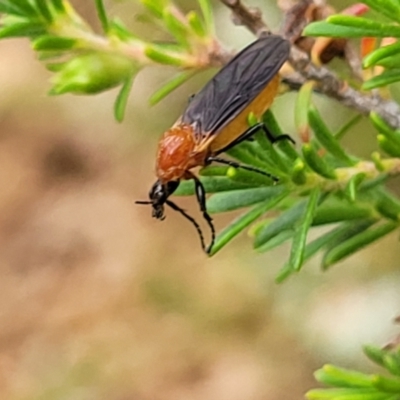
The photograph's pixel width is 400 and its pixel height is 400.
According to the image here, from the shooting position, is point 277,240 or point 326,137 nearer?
point 326,137

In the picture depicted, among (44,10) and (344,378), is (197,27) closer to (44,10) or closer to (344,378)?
(44,10)

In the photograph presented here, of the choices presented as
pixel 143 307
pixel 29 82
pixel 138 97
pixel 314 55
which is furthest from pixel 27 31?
pixel 29 82

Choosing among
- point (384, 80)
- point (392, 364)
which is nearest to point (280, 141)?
point (384, 80)

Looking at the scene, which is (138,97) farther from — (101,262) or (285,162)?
(285,162)

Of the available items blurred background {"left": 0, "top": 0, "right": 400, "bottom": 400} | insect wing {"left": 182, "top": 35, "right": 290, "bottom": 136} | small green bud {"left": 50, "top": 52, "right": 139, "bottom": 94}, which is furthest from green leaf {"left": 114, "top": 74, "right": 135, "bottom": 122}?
blurred background {"left": 0, "top": 0, "right": 400, "bottom": 400}

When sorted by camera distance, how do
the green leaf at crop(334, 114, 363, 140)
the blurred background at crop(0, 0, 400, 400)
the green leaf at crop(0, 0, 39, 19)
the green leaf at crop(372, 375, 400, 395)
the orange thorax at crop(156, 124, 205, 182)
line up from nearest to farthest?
the green leaf at crop(372, 375, 400, 395), the green leaf at crop(0, 0, 39, 19), the green leaf at crop(334, 114, 363, 140), the orange thorax at crop(156, 124, 205, 182), the blurred background at crop(0, 0, 400, 400)

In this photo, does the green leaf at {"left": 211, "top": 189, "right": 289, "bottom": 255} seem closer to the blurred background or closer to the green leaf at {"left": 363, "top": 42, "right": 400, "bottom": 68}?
the green leaf at {"left": 363, "top": 42, "right": 400, "bottom": 68}
